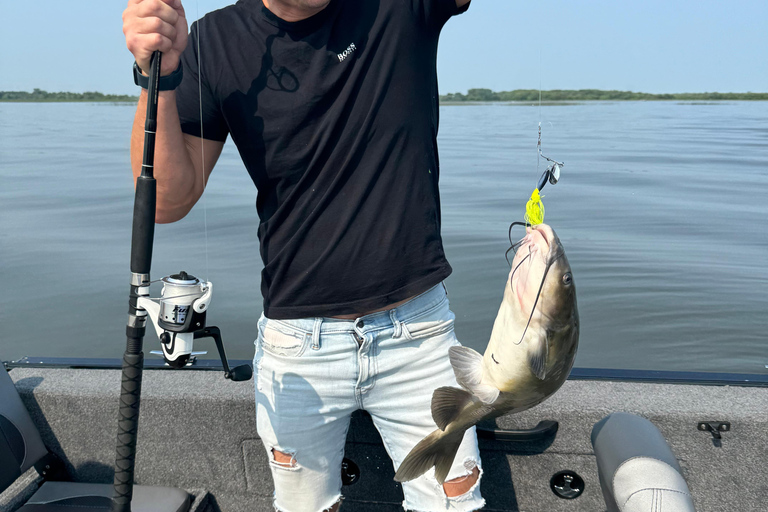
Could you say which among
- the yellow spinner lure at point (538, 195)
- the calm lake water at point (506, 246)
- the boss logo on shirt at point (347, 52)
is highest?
the boss logo on shirt at point (347, 52)

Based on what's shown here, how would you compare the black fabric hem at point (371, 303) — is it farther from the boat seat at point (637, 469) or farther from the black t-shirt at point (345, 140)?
the boat seat at point (637, 469)

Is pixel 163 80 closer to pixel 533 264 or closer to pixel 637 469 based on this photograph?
pixel 533 264

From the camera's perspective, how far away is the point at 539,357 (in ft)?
3.76

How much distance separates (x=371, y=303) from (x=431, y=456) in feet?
1.22

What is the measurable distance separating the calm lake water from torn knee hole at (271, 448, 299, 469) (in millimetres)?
631

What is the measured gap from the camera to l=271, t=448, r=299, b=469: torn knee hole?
63.0 inches

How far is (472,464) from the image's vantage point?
1.58 metres

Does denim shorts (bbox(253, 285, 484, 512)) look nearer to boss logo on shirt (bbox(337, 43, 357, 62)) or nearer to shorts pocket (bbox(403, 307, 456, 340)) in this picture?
shorts pocket (bbox(403, 307, 456, 340))

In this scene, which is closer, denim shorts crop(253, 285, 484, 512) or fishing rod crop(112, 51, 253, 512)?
fishing rod crop(112, 51, 253, 512)

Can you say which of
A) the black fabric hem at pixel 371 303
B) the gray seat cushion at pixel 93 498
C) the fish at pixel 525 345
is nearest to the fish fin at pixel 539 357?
the fish at pixel 525 345

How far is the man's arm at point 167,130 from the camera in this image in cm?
129

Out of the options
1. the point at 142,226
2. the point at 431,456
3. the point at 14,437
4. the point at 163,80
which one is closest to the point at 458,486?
the point at 431,456

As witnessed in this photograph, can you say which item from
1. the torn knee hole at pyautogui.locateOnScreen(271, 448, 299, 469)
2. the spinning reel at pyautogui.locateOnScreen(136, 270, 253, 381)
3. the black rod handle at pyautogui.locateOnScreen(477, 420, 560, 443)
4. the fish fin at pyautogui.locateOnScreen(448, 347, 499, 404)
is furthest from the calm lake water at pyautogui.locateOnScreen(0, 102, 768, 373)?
the black rod handle at pyautogui.locateOnScreen(477, 420, 560, 443)

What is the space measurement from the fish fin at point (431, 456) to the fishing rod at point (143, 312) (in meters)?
0.55
